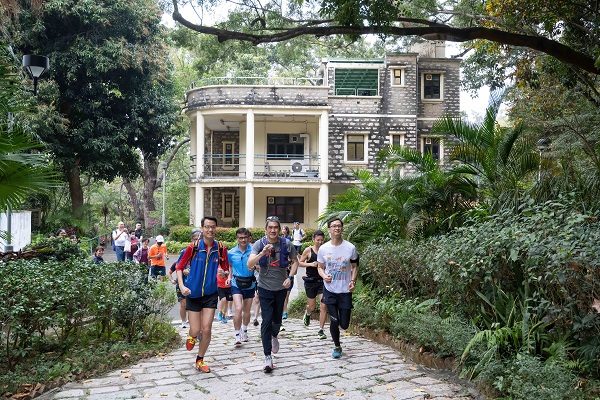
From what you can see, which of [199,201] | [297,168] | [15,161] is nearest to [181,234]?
[199,201]

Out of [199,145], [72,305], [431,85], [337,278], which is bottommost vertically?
[72,305]

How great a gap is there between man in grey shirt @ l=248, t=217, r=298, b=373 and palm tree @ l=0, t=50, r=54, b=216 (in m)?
2.53

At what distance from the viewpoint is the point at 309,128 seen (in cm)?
3141

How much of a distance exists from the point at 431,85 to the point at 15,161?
1063 inches

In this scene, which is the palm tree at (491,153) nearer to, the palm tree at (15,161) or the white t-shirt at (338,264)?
the white t-shirt at (338,264)

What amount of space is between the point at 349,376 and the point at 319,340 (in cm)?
230

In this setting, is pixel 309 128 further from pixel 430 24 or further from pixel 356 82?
pixel 430 24

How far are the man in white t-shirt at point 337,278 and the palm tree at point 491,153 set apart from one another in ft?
7.75

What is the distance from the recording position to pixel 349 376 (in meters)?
6.54

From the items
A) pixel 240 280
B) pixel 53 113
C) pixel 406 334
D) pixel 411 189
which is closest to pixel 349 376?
pixel 406 334

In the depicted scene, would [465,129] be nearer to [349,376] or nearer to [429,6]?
[429,6]

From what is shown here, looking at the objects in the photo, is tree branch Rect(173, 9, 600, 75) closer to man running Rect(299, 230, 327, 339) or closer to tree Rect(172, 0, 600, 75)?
tree Rect(172, 0, 600, 75)

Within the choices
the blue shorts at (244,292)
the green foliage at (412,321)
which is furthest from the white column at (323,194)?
the blue shorts at (244,292)

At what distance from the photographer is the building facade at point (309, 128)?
1115 inches
